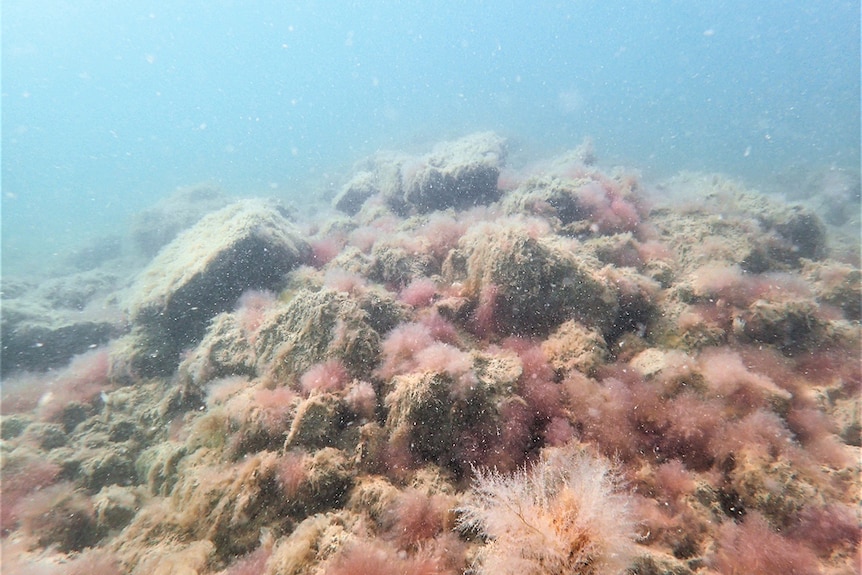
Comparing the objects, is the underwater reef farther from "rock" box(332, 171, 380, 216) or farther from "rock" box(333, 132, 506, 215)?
"rock" box(332, 171, 380, 216)

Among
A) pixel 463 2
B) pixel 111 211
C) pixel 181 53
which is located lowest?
A: pixel 111 211

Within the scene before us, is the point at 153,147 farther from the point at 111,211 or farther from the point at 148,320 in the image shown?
the point at 148,320

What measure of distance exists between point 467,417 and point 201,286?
5.41 metres

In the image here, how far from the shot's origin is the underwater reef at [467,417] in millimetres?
2451

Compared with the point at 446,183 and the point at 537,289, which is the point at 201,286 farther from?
the point at 446,183

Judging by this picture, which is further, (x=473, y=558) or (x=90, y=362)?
(x=90, y=362)

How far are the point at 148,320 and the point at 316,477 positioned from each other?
5.39m

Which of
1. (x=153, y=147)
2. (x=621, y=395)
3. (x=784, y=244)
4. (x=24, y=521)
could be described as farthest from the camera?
(x=153, y=147)

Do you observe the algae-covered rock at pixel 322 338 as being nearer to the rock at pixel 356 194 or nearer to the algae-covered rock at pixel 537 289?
the algae-covered rock at pixel 537 289

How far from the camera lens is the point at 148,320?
21.0 ft

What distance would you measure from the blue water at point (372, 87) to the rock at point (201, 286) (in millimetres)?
21709

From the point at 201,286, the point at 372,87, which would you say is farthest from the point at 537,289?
the point at 372,87

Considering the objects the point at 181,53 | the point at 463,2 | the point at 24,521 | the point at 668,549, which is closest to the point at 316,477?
the point at 668,549

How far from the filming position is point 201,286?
630cm
